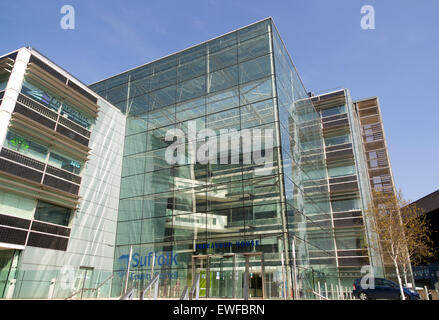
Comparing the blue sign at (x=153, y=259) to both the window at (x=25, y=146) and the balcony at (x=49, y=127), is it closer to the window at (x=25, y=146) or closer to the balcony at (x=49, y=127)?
the balcony at (x=49, y=127)

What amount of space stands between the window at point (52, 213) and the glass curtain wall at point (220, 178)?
167 inches

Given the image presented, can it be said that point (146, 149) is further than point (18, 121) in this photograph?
Yes

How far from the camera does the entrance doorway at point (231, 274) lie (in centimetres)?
1884

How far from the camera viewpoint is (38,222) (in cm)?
A: 2098

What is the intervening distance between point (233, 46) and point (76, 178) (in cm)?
1526

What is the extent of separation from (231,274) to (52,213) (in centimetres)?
1258

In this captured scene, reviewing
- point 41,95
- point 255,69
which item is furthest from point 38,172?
point 255,69

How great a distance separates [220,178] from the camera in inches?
872

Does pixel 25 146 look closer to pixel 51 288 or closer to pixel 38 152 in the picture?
pixel 38 152

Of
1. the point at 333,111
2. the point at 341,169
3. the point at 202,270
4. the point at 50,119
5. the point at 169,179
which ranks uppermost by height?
the point at 333,111

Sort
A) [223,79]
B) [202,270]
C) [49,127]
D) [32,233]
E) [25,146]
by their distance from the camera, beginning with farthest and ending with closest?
1. [223,79]
2. [49,127]
3. [25,146]
4. [202,270]
5. [32,233]

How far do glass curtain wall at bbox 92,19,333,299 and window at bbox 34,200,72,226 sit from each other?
4.25 meters
